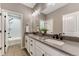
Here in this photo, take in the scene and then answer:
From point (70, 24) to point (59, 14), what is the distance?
0.39 metres

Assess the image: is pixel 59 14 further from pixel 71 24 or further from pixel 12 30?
pixel 12 30

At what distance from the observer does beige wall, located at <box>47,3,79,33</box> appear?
1481mm

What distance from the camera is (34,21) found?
2893 millimetres

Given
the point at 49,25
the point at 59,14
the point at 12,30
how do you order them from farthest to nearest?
1. the point at 12,30
2. the point at 49,25
3. the point at 59,14

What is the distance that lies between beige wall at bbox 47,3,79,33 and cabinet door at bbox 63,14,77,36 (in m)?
0.11

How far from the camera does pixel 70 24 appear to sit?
157 centimetres

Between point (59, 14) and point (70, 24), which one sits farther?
point (59, 14)

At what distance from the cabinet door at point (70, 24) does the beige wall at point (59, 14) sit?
0.11m

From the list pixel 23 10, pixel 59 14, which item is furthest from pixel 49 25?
pixel 23 10

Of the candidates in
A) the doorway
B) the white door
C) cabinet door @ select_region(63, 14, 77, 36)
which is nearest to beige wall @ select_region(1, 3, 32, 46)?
the doorway

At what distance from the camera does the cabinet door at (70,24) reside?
1.49m

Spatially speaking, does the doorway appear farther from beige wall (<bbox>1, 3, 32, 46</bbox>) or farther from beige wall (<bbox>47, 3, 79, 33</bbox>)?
beige wall (<bbox>47, 3, 79, 33</bbox>)

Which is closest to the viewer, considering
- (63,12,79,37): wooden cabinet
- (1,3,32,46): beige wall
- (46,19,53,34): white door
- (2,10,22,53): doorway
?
(63,12,79,37): wooden cabinet

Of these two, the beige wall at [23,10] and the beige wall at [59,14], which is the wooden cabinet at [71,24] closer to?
the beige wall at [59,14]
